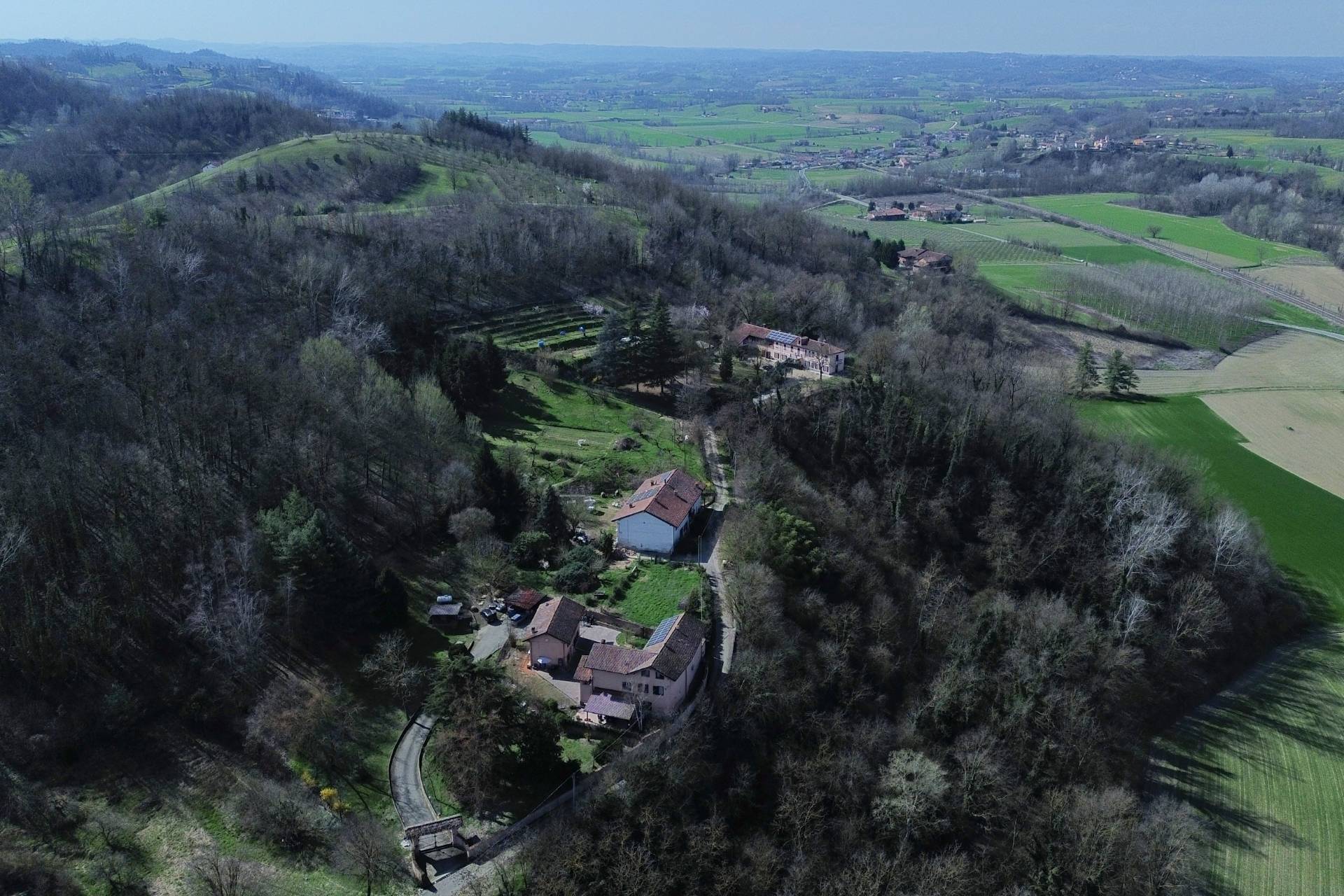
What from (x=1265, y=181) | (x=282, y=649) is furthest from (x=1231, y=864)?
(x=1265, y=181)

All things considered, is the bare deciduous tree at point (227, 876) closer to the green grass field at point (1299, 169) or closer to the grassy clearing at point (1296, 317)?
the grassy clearing at point (1296, 317)

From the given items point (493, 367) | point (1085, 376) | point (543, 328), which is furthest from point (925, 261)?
point (493, 367)

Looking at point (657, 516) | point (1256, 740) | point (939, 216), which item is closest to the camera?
point (1256, 740)

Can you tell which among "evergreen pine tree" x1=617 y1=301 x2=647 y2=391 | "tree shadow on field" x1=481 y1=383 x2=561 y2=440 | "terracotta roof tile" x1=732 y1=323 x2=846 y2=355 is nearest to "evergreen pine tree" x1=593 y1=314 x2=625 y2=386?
"evergreen pine tree" x1=617 y1=301 x2=647 y2=391

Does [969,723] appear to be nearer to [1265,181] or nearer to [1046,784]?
[1046,784]

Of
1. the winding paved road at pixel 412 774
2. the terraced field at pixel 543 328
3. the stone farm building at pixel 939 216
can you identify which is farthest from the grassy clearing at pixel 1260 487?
the stone farm building at pixel 939 216

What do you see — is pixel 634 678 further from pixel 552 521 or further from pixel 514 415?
pixel 514 415
